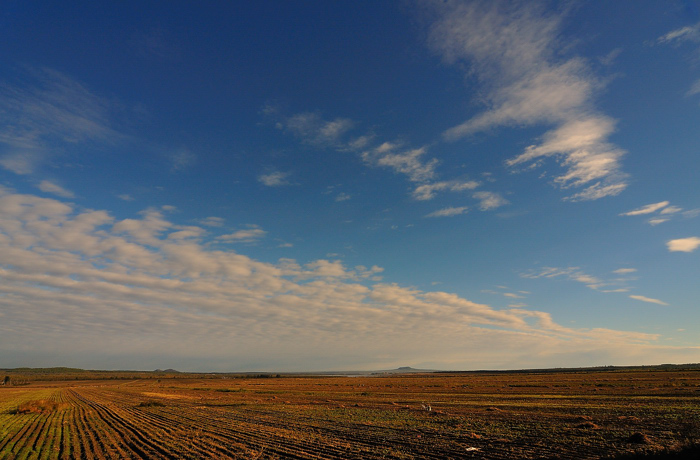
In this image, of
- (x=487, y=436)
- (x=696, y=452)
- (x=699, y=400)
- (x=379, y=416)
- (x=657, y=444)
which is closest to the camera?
(x=696, y=452)

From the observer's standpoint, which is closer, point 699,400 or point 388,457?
point 388,457

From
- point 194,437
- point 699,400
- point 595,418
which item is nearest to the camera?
point 194,437

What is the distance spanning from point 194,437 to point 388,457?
572 inches

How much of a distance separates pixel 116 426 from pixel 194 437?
1221 cm

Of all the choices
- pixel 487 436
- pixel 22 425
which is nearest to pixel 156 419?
pixel 22 425

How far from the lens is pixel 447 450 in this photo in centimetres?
1898

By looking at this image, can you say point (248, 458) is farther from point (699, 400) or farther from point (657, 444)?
point (699, 400)

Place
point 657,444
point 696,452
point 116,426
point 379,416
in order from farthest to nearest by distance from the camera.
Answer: point 379,416, point 116,426, point 657,444, point 696,452

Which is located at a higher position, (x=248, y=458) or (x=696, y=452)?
(x=696, y=452)

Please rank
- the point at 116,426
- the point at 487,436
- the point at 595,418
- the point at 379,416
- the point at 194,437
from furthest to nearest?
1. the point at 379,416
2. the point at 116,426
3. the point at 595,418
4. the point at 194,437
5. the point at 487,436

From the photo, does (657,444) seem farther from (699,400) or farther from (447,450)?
(699,400)

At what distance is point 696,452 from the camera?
14.1 m

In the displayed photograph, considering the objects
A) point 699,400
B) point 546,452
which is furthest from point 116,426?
point 699,400

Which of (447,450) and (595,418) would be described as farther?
(595,418)
